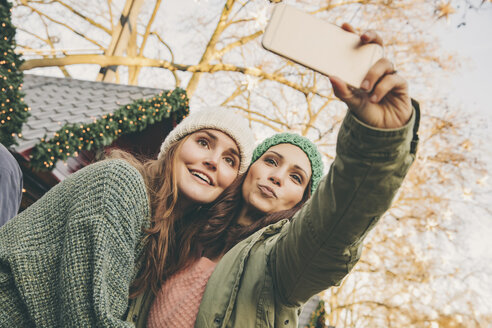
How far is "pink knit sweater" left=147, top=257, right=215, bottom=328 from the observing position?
1545 mm

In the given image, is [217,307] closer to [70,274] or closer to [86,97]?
[70,274]

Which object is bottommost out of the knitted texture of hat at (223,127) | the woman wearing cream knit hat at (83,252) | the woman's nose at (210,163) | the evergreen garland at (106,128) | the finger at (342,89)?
the evergreen garland at (106,128)

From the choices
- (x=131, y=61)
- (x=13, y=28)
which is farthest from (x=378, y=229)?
(x=13, y=28)

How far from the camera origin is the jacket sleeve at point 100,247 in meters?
1.25

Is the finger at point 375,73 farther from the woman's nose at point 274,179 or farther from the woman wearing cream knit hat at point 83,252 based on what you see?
the woman's nose at point 274,179

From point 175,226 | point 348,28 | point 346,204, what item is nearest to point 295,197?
point 175,226

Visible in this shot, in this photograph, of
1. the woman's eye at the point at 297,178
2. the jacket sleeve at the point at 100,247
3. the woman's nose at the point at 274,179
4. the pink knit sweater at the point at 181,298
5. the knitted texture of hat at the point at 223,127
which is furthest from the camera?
the woman's eye at the point at 297,178

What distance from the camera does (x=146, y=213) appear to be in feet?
5.21

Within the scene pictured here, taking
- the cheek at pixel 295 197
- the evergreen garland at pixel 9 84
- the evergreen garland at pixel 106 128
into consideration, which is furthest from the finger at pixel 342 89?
the evergreen garland at pixel 106 128

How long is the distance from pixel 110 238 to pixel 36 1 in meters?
15.0

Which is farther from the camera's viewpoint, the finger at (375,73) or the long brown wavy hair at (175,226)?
the long brown wavy hair at (175,226)

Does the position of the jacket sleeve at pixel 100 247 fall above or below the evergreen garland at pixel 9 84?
above

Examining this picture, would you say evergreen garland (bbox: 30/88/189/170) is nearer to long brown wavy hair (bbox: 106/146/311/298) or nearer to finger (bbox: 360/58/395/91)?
long brown wavy hair (bbox: 106/146/311/298)

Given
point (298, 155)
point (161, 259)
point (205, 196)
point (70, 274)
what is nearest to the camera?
point (70, 274)
